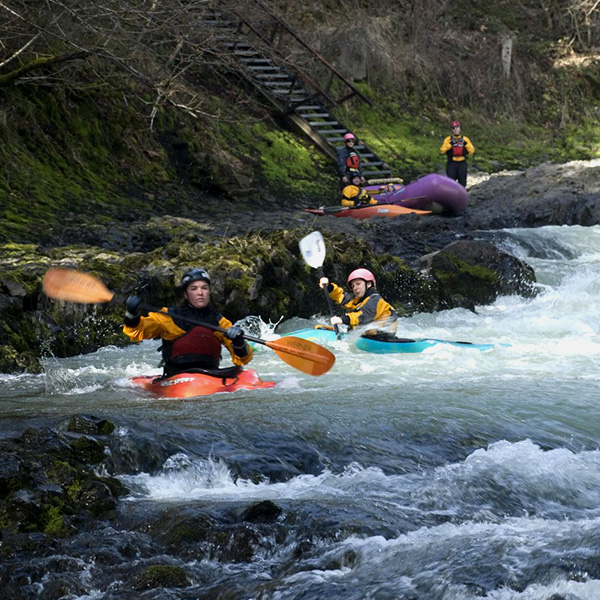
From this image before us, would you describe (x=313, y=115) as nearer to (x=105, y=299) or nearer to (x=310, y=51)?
(x=310, y=51)

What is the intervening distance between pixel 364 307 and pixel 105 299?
3.12 m

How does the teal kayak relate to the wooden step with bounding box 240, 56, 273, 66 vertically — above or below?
below

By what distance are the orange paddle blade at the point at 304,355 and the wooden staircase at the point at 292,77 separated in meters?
11.6

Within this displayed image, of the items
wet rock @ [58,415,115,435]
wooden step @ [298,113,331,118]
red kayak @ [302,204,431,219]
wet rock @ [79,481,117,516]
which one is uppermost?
wooden step @ [298,113,331,118]

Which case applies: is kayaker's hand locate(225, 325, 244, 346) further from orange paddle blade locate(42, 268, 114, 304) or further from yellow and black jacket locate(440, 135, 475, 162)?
yellow and black jacket locate(440, 135, 475, 162)

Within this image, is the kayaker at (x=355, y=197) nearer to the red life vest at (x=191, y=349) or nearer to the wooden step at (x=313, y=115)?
the wooden step at (x=313, y=115)

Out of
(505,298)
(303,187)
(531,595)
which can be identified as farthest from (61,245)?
(531,595)

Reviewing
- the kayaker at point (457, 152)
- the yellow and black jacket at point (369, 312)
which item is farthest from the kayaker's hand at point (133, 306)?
the kayaker at point (457, 152)

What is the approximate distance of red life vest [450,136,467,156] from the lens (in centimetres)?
1692

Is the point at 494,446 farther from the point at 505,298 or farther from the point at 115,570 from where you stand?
the point at 505,298

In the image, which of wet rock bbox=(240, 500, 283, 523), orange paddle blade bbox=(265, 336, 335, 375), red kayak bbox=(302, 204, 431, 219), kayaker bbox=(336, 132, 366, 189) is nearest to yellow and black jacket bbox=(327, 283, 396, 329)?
orange paddle blade bbox=(265, 336, 335, 375)

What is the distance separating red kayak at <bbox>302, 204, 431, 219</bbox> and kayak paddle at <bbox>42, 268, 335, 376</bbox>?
8.52m

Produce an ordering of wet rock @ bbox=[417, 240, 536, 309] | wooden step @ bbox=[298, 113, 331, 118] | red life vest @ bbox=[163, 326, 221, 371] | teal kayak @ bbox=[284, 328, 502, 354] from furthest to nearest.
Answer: wooden step @ bbox=[298, 113, 331, 118]
wet rock @ bbox=[417, 240, 536, 309]
teal kayak @ bbox=[284, 328, 502, 354]
red life vest @ bbox=[163, 326, 221, 371]

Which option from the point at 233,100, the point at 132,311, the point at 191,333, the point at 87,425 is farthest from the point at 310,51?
the point at 87,425
